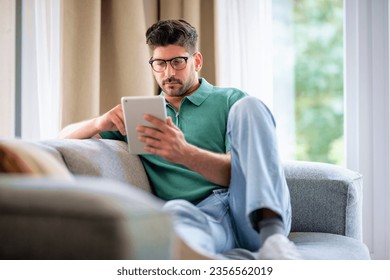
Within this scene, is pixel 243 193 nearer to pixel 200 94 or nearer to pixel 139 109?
pixel 139 109

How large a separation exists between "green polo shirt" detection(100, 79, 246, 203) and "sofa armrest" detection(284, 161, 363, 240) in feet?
0.93

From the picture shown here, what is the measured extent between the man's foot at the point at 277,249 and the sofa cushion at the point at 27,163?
17.9 inches

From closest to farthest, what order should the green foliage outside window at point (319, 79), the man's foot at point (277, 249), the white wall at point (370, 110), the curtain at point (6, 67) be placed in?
1. the man's foot at point (277, 249)
2. the curtain at point (6, 67)
3. the white wall at point (370, 110)
4. the green foliage outside window at point (319, 79)

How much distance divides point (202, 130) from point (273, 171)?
494 mm

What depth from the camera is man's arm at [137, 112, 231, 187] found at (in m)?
1.47

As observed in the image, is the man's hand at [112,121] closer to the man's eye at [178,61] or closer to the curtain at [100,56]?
the man's eye at [178,61]

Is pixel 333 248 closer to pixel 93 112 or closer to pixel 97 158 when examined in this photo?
pixel 97 158

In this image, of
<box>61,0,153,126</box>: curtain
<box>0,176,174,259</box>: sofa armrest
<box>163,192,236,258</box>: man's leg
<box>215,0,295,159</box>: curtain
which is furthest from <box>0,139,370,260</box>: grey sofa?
<box>215,0,295,159</box>: curtain

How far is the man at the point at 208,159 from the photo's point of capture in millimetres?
1199

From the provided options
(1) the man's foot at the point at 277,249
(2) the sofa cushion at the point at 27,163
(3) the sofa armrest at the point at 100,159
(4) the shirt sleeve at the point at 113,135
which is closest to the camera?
(2) the sofa cushion at the point at 27,163

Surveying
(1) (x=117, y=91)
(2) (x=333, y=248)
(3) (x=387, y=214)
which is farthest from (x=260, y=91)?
(2) (x=333, y=248)

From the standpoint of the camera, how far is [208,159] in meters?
1.49

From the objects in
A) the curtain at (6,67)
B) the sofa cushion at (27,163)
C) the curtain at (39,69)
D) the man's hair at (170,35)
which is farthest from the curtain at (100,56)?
the sofa cushion at (27,163)
